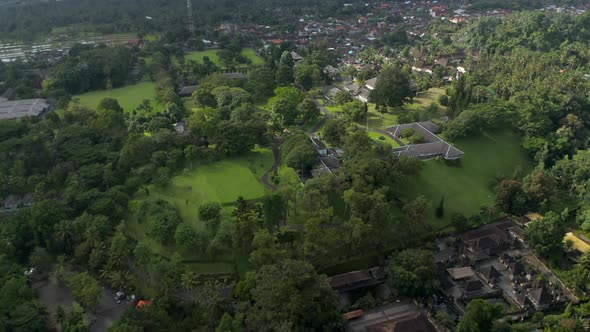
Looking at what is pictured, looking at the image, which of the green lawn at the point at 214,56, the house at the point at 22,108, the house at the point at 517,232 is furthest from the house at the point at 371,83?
the house at the point at 22,108

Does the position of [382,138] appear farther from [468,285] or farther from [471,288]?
[471,288]

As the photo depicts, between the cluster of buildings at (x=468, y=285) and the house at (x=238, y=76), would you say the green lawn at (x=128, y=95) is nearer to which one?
the house at (x=238, y=76)

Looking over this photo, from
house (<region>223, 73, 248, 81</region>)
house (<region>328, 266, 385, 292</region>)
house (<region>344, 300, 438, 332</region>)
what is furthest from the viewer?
house (<region>223, 73, 248, 81</region>)

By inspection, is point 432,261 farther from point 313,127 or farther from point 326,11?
point 326,11

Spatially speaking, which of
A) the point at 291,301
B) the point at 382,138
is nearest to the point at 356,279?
the point at 291,301

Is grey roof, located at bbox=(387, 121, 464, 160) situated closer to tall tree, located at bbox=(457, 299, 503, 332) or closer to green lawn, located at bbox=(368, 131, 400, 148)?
green lawn, located at bbox=(368, 131, 400, 148)

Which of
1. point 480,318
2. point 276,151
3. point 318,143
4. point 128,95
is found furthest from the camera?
point 128,95

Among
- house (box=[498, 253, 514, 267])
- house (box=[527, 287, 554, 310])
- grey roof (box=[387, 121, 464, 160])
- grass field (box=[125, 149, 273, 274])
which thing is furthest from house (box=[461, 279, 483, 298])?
grass field (box=[125, 149, 273, 274])

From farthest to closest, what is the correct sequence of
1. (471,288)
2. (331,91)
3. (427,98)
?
(331,91), (427,98), (471,288)
